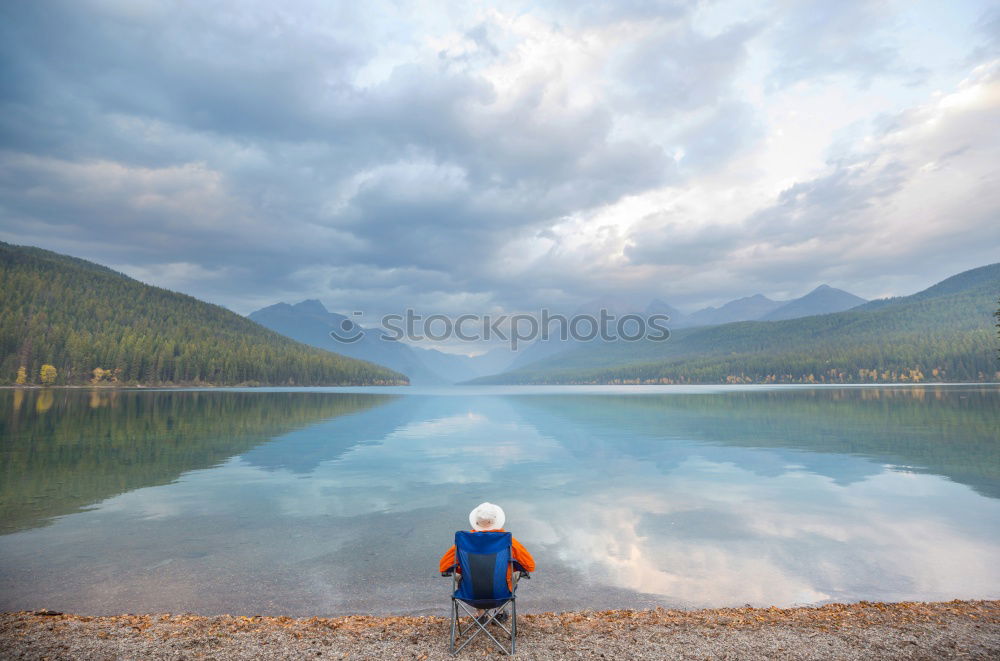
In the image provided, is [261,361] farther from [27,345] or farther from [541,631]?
[541,631]

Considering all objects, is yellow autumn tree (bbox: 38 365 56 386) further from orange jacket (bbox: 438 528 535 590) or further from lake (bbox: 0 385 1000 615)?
orange jacket (bbox: 438 528 535 590)

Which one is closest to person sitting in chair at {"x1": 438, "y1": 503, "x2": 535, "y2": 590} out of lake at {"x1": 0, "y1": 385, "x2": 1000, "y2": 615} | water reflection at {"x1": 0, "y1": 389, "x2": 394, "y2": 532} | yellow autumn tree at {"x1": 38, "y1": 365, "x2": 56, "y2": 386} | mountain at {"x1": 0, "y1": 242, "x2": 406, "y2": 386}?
lake at {"x1": 0, "y1": 385, "x2": 1000, "y2": 615}

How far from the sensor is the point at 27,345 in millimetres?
147125

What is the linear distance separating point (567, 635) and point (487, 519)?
204 centimetres

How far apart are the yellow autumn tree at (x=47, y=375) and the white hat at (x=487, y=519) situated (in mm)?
181213

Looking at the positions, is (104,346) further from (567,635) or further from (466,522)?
(567,635)

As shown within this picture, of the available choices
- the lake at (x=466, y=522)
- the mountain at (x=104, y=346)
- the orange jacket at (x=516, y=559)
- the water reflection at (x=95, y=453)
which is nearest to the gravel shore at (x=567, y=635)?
the orange jacket at (x=516, y=559)

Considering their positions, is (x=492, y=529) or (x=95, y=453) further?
(x=95, y=453)

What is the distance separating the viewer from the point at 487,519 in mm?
7965

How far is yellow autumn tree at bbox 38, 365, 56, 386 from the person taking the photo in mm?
139625

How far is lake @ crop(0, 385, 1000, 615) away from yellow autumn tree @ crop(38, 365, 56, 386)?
140426 mm

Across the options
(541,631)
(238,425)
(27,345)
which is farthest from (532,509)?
(27,345)

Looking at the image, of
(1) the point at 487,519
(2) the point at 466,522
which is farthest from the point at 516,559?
(2) the point at 466,522

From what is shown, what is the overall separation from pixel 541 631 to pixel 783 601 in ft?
17.6
